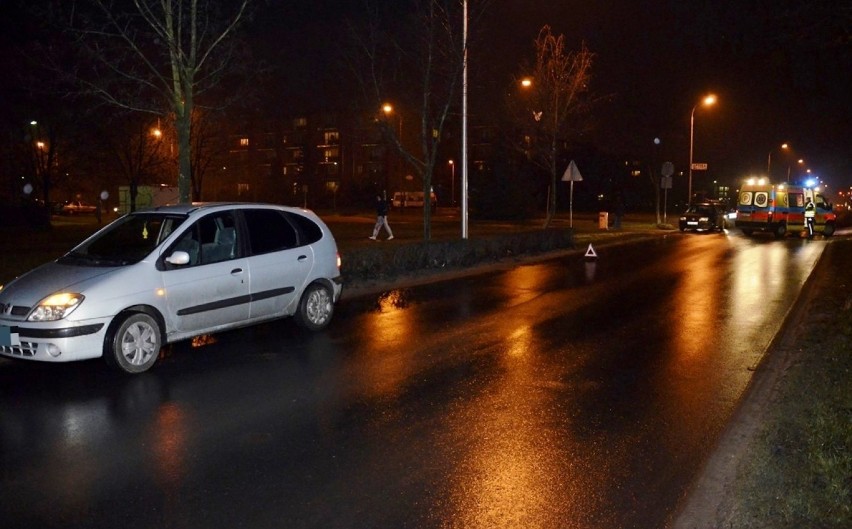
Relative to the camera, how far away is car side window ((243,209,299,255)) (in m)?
9.62

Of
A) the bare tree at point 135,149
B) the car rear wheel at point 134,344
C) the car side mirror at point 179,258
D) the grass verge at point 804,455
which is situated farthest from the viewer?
the bare tree at point 135,149

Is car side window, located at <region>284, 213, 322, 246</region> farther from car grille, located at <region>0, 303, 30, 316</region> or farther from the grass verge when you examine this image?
the grass verge

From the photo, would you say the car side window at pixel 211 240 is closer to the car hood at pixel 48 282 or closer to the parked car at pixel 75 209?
the car hood at pixel 48 282

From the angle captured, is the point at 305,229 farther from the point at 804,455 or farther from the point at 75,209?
the point at 75,209

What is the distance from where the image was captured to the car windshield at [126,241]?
8.54 m

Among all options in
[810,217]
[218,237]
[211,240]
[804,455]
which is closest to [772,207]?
[810,217]

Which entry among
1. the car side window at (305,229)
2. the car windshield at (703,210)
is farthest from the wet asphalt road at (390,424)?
the car windshield at (703,210)

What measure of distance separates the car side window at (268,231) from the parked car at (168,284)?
0.05ft

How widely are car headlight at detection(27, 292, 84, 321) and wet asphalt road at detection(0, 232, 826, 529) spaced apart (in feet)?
2.33

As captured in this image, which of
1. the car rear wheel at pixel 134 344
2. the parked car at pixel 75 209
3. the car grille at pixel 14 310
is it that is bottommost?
the car rear wheel at pixel 134 344

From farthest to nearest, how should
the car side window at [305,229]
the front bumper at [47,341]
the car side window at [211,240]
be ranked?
1. the car side window at [305,229]
2. the car side window at [211,240]
3. the front bumper at [47,341]

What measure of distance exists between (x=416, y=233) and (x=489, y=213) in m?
19.2

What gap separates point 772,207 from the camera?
111 ft

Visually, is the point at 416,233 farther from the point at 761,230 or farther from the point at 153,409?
the point at 153,409
